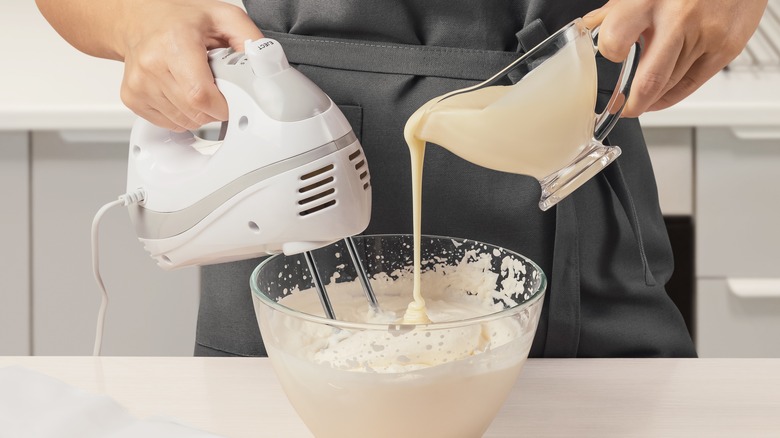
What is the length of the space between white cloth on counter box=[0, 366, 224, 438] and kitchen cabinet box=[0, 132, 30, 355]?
88cm

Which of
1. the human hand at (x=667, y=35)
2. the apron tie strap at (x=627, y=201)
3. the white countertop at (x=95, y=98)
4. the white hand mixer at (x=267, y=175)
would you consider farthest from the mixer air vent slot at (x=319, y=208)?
the white countertop at (x=95, y=98)

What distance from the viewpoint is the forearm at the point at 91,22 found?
2.64ft

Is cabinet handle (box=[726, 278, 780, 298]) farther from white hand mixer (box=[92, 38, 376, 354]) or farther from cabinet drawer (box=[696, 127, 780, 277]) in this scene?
white hand mixer (box=[92, 38, 376, 354])

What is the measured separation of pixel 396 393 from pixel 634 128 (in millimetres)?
462

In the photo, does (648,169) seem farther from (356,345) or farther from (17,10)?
(17,10)

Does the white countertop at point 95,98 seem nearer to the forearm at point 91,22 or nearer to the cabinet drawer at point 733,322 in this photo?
the cabinet drawer at point 733,322

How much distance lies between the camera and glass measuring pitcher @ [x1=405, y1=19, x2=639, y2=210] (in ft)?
2.02

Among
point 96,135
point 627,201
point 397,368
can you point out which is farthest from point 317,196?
point 96,135

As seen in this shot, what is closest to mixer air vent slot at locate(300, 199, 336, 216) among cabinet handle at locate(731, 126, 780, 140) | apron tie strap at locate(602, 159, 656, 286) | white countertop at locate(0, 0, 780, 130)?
apron tie strap at locate(602, 159, 656, 286)

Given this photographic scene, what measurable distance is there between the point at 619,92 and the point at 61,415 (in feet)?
1.51

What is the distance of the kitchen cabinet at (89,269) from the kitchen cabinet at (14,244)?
0.5 inches

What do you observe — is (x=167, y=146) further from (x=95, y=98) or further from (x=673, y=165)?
(x=673, y=165)

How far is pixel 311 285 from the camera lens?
76cm

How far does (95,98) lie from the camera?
1537 millimetres
